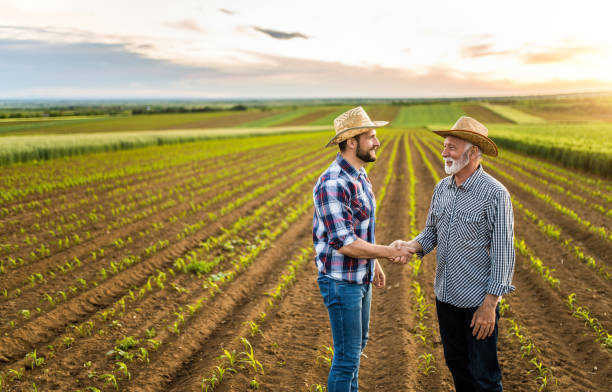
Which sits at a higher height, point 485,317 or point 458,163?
point 458,163

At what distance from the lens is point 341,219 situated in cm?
254

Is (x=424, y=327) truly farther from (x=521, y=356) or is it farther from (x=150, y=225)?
(x=150, y=225)

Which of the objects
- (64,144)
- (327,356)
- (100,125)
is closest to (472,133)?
(327,356)

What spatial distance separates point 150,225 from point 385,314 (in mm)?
6488

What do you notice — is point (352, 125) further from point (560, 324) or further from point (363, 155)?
point (560, 324)

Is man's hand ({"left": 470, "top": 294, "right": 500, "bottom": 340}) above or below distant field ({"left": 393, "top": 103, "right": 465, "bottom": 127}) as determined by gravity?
below

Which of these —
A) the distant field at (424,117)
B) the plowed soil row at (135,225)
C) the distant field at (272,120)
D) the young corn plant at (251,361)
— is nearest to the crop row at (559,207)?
the young corn plant at (251,361)

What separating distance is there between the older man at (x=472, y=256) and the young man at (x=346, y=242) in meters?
0.47

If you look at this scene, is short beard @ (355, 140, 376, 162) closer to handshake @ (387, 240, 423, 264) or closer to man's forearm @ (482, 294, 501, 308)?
handshake @ (387, 240, 423, 264)

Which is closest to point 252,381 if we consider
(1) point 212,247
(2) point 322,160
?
(1) point 212,247

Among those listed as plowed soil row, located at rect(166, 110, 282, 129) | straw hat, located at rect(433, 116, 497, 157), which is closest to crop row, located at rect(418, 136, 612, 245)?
straw hat, located at rect(433, 116, 497, 157)

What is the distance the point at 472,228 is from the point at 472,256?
0.68ft

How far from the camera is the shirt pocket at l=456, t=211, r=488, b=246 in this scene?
260cm

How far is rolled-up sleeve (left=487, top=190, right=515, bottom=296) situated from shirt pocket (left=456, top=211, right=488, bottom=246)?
Answer: 3.4 inches
